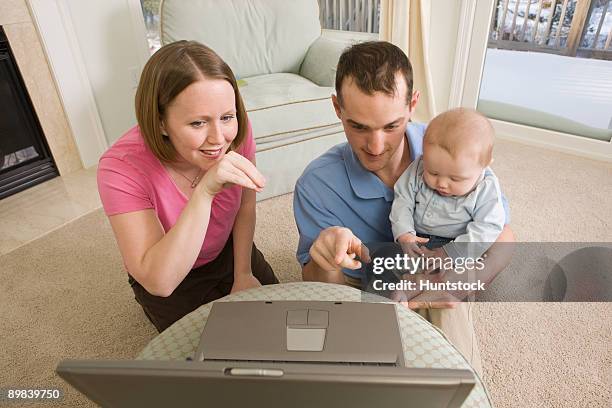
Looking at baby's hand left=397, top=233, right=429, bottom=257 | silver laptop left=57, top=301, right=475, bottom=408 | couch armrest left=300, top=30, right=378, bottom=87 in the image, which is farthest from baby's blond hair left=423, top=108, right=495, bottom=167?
couch armrest left=300, top=30, right=378, bottom=87

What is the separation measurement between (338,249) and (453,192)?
0.43 metres

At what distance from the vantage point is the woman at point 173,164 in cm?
90

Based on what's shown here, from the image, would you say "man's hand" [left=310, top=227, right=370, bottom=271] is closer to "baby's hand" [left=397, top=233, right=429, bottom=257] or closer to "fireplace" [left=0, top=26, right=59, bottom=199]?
"baby's hand" [left=397, top=233, right=429, bottom=257]

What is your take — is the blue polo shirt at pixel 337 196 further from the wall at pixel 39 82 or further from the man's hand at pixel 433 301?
the wall at pixel 39 82

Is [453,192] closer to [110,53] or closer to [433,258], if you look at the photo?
[433,258]

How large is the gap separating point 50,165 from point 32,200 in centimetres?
29

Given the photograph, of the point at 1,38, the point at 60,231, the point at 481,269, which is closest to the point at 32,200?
the point at 60,231

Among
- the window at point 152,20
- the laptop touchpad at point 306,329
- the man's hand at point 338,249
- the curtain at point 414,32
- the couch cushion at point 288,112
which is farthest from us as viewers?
the window at point 152,20

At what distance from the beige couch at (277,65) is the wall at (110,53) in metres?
0.50

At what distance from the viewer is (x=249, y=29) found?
8.17ft

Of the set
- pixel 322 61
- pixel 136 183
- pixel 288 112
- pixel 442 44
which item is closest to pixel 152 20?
pixel 322 61

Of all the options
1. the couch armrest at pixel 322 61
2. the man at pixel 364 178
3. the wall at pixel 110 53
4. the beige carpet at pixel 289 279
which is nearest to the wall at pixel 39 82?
the wall at pixel 110 53

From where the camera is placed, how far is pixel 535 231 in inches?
74.7

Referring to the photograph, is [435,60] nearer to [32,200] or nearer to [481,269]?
[481,269]
